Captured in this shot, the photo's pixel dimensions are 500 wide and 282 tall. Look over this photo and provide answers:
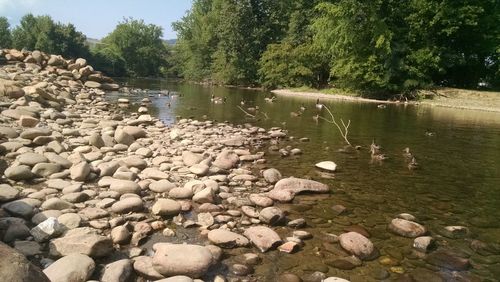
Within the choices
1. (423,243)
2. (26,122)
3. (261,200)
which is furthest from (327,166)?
(26,122)

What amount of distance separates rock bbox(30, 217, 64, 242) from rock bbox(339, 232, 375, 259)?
4.08 m

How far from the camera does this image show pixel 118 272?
4355 millimetres

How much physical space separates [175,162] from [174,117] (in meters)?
9.75

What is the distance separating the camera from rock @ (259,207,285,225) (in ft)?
20.6

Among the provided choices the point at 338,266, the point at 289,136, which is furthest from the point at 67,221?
the point at 289,136

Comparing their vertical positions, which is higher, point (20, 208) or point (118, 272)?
point (20, 208)

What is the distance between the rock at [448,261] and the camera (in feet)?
16.9

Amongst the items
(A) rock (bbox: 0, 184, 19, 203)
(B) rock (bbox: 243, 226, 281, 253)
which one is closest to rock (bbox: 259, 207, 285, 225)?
(B) rock (bbox: 243, 226, 281, 253)

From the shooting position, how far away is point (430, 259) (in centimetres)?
535

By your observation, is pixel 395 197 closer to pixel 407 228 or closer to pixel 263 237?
pixel 407 228

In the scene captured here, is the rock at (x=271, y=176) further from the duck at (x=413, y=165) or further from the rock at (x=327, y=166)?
the duck at (x=413, y=165)

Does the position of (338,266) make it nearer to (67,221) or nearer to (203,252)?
(203,252)

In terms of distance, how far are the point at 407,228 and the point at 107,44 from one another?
3885 inches

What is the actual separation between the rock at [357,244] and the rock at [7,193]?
17.8ft
